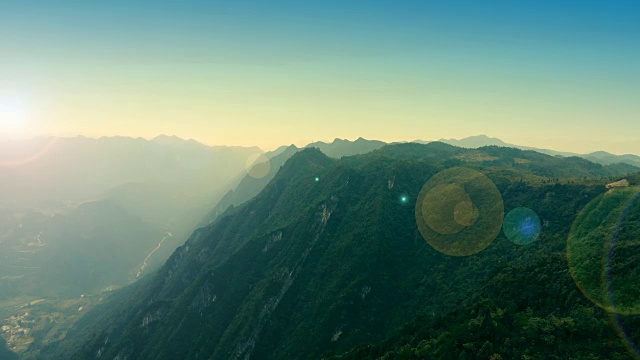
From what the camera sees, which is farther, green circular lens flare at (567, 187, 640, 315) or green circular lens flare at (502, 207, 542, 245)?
green circular lens flare at (502, 207, 542, 245)

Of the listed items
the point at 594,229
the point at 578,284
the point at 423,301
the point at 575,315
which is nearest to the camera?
the point at 575,315

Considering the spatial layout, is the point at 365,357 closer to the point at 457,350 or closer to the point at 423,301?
the point at 457,350

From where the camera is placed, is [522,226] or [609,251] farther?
[522,226]

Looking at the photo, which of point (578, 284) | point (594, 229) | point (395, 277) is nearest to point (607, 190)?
point (594, 229)

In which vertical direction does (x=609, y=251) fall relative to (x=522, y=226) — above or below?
above

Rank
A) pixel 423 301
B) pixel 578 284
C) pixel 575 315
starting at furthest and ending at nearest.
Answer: pixel 423 301
pixel 578 284
pixel 575 315
